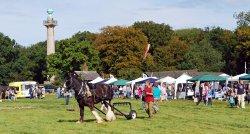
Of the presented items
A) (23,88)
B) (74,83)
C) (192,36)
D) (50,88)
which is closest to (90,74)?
(50,88)

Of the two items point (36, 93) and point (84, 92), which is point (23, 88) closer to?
point (36, 93)

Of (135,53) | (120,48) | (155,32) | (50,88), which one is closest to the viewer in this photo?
(50,88)

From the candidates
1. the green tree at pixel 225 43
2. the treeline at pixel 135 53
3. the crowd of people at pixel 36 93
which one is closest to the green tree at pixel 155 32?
the treeline at pixel 135 53

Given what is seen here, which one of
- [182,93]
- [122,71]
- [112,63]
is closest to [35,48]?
[112,63]

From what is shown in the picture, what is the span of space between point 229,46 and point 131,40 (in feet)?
66.8

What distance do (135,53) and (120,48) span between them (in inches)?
144

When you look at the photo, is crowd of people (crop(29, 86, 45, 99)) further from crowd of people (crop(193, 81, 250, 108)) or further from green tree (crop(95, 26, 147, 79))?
crowd of people (crop(193, 81, 250, 108))

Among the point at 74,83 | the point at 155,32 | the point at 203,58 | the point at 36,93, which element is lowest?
the point at 74,83

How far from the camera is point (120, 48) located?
407 feet

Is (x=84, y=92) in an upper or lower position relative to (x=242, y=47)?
lower

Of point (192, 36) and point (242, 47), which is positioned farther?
point (192, 36)

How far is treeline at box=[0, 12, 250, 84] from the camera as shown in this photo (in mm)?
120500

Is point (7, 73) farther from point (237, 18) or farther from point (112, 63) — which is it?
point (237, 18)

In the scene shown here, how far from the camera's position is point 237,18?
12281cm
